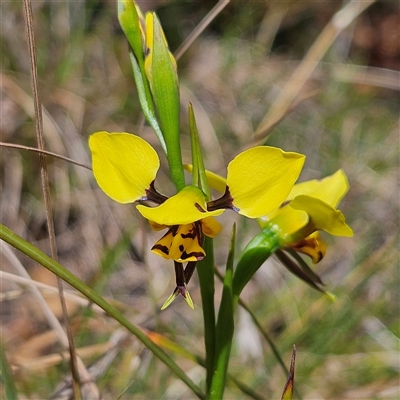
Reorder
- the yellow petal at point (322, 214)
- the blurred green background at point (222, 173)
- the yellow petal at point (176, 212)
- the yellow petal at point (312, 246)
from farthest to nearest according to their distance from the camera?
the blurred green background at point (222, 173)
the yellow petal at point (312, 246)
the yellow petal at point (322, 214)
the yellow petal at point (176, 212)

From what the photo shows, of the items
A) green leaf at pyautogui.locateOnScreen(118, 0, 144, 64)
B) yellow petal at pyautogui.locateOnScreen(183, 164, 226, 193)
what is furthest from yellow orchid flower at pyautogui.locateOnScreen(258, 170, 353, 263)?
green leaf at pyautogui.locateOnScreen(118, 0, 144, 64)

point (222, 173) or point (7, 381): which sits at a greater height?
point (222, 173)

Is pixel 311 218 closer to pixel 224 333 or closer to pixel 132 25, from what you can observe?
pixel 224 333

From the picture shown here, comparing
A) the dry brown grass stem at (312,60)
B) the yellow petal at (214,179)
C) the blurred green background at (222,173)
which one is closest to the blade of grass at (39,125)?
the yellow petal at (214,179)

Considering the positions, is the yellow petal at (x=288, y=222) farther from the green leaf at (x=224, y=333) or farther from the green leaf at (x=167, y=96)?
the green leaf at (x=167, y=96)

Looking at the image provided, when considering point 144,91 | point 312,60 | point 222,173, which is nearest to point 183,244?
point 144,91

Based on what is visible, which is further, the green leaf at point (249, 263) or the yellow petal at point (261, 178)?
the green leaf at point (249, 263)
